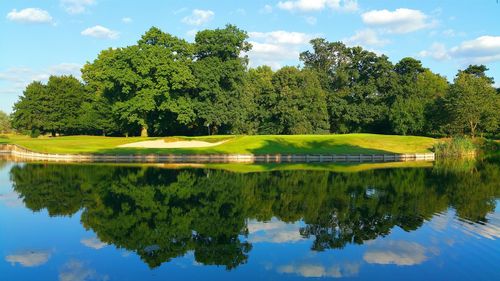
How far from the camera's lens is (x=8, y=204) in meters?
23.5

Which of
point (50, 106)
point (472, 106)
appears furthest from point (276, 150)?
point (50, 106)

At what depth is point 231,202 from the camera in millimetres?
23984

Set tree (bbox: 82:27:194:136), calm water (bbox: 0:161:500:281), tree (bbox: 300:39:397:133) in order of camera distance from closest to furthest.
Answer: calm water (bbox: 0:161:500:281) → tree (bbox: 82:27:194:136) → tree (bbox: 300:39:397:133)

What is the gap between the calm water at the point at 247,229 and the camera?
13367 millimetres

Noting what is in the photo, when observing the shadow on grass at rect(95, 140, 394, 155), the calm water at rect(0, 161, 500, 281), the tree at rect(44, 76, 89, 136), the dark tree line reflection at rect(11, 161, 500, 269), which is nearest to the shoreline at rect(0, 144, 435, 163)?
the shadow on grass at rect(95, 140, 394, 155)

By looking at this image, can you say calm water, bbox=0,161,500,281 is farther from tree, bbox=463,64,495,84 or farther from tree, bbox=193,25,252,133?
tree, bbox=463,64,495,84

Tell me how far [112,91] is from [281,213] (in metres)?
61.2

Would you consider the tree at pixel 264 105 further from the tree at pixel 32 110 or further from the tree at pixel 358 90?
the tree at pixel 32 110

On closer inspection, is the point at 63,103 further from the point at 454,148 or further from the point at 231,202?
the point at 231,202

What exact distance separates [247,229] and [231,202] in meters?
5.65

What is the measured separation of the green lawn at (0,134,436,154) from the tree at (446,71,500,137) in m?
17.3

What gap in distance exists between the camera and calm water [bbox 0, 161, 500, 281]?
13367 millimetres

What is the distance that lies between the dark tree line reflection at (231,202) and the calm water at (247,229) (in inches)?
2.7

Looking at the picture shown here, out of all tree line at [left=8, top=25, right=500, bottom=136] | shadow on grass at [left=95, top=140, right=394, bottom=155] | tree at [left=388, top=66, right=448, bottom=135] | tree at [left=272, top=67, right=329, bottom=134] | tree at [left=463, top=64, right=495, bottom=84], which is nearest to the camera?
shadow on grass at [left=95, top=140, right=394, bottom=155]
